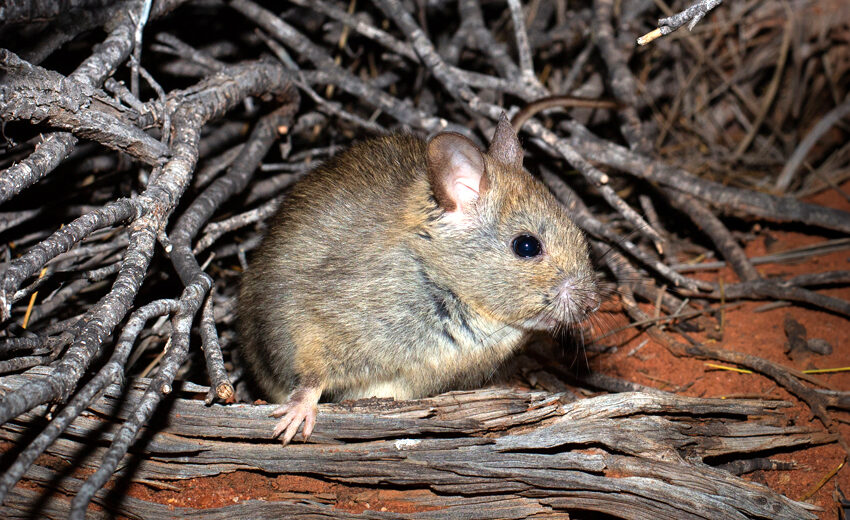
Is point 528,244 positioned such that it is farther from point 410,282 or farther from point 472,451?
point 472,451

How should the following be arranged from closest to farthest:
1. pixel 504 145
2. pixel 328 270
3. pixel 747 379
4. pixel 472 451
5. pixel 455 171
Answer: pixel 472 451 < pixel 455 171 < pixel 328 270 < pixel 504 145 < pixel 747 379

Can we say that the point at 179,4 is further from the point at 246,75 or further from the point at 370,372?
the point at 370,372

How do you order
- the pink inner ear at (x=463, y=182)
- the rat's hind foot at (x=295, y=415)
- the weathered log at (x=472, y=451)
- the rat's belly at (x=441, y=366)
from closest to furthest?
the weathered log at (x=472, y=451) → the rat's hind foot at (x=295, y=415) → the pink inner ear at (x=463, y=182) → the rat's belly at (x=441, y=366)

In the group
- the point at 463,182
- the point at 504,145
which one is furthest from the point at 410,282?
the point at 504,145

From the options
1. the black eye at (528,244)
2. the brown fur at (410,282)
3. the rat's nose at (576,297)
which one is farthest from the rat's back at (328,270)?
the rat's nose at (576,297)

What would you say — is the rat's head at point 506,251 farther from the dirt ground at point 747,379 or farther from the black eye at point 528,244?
the dirt ground at point 747,379

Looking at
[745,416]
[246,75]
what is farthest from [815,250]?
[246,75]

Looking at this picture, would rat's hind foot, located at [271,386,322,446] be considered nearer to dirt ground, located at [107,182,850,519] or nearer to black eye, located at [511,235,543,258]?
dirt ground, located at [107,182,850,519]
